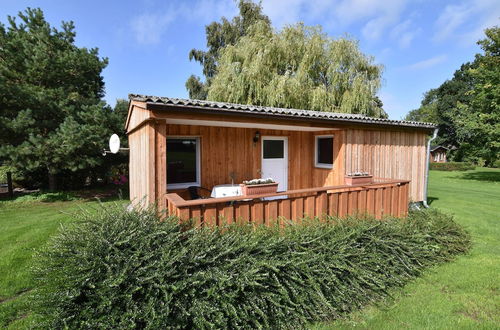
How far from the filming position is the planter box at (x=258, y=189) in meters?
4.09

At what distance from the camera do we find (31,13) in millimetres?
10539

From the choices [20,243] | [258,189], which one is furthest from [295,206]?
[20,243]

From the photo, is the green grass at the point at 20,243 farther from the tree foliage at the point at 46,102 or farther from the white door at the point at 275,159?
the white door at the point at 275,159

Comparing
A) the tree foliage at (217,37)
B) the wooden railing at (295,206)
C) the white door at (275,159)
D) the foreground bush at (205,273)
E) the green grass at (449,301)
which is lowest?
the green grass at (449,301)

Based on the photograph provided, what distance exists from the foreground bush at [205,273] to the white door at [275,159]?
3577mm

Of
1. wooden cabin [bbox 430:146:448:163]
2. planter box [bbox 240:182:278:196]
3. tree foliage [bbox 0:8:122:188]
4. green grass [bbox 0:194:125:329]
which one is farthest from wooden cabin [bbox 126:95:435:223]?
wooden cabin [bbox 430:146:448:163]

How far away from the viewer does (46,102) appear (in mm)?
9844

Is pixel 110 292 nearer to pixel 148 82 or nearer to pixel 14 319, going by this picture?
pixel 14 319

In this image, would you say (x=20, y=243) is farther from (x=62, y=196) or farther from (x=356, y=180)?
(x=356, y=180)

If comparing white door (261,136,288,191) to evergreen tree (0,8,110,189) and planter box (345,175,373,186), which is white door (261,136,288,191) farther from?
→ evergreen tree (0,8,110,189)

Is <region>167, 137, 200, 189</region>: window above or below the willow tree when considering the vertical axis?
below

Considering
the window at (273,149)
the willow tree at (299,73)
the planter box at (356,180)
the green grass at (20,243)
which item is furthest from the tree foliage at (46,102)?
A: the planter box at (356,180)

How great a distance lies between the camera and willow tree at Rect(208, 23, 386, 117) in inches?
545

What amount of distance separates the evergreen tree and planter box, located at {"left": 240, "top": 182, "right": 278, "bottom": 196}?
8277 mm
